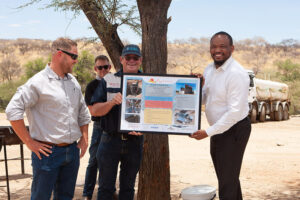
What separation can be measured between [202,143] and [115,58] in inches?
330

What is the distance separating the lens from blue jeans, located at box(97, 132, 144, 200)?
3.63 meters

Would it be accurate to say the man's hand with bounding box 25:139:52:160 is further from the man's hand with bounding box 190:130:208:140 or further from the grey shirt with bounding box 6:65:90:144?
the man's hand with bounding box 190:130:208:140

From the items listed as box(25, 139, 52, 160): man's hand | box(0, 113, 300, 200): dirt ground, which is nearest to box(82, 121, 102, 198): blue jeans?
box(0, 113, 300, 200): dirt ground

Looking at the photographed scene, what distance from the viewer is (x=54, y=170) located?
10.4 feet

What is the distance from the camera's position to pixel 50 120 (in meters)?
3.15

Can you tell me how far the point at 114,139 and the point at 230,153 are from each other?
105cm

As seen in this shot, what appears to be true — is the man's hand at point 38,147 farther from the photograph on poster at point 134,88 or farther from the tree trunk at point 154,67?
the tree trunk at point 154,67

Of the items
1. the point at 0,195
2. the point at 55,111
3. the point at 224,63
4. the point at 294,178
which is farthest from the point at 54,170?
the point at 294,178

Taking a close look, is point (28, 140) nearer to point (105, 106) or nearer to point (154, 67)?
point (105, 106)

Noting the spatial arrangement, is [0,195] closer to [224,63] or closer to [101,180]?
[101,180]

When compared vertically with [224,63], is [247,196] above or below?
below

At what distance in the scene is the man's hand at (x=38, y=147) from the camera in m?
3.05

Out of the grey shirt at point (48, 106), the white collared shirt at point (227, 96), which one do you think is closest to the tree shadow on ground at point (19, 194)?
the grey shirt at point (48, 106)

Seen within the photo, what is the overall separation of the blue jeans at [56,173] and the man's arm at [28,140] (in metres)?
0.07
